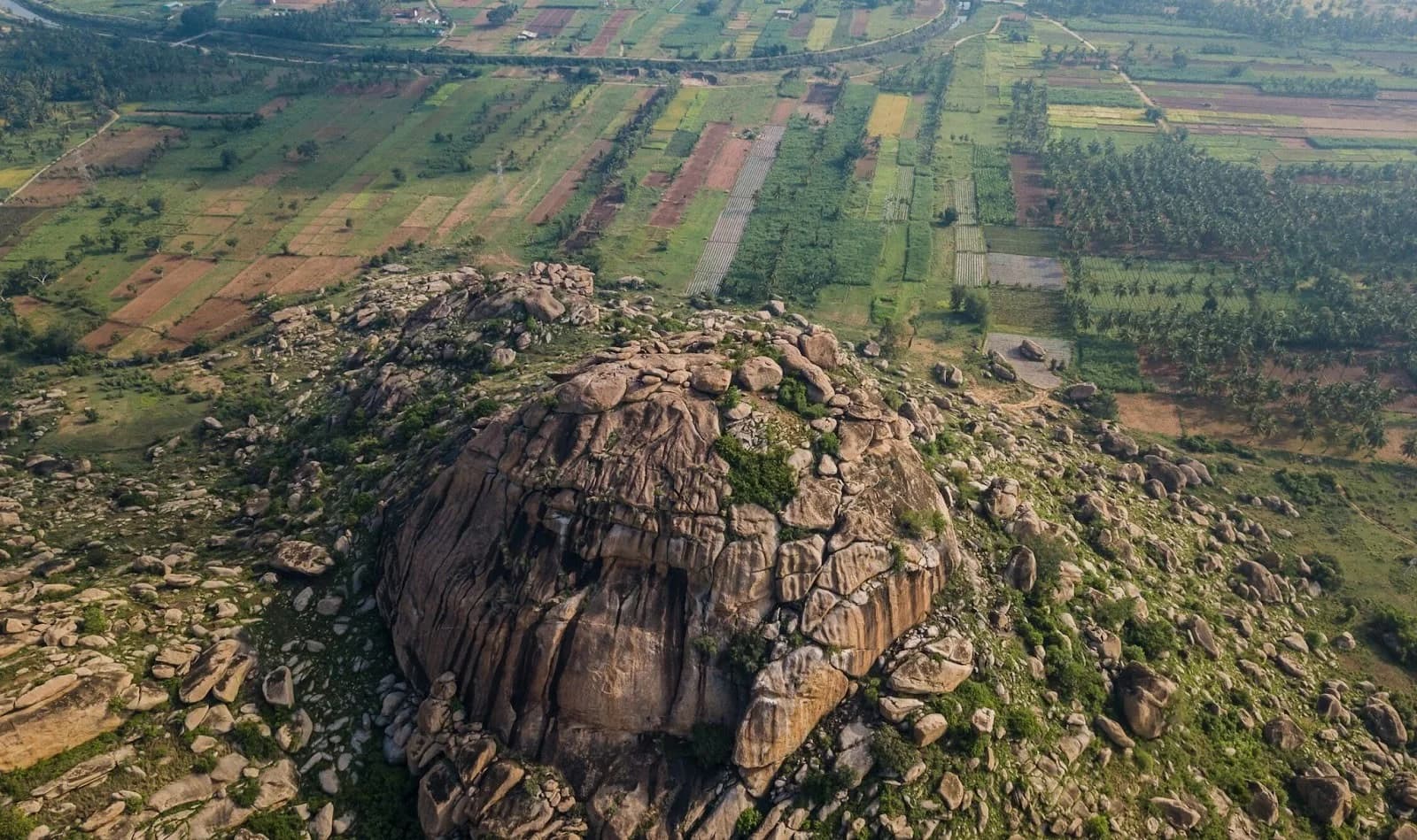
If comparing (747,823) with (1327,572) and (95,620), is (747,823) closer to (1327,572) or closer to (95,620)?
(95,620)

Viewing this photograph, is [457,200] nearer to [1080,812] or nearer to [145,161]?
[145,161]

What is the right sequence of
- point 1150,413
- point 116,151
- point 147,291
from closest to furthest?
1. point 1150,413
2. point 147,291
3. point 116,151

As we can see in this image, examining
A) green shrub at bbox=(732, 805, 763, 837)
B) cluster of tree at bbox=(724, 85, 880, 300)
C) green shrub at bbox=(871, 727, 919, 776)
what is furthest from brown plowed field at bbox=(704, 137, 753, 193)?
green shrub at bbox=(732, 805, 763, 837)

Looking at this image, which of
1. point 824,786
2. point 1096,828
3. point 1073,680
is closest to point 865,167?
point 1073,680

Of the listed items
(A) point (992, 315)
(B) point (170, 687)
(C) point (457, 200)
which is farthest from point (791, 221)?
(B) point (170, 687)

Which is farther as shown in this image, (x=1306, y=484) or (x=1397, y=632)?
(x=1306, y=484)

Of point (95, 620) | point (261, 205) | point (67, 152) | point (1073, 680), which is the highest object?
point (67, 152)
